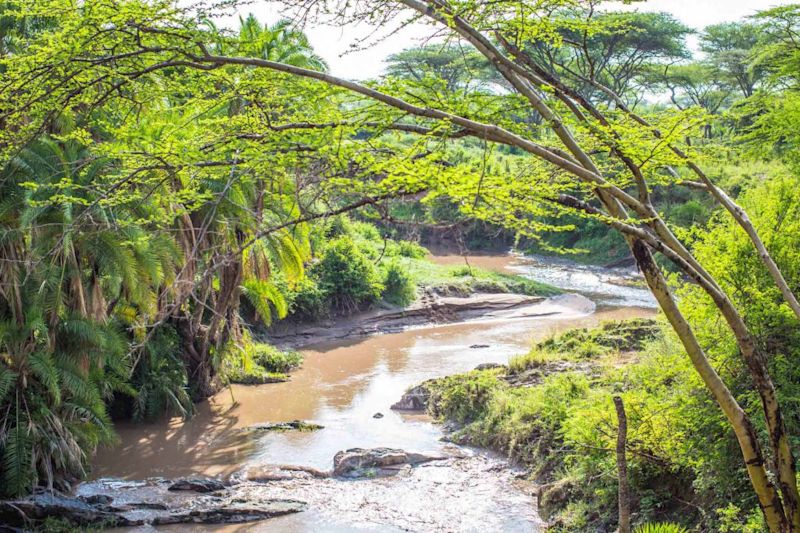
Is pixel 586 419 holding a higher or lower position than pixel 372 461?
higher

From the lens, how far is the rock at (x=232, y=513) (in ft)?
36.8

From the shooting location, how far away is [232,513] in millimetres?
Answer: 11375

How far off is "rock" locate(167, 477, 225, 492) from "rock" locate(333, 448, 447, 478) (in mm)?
1860

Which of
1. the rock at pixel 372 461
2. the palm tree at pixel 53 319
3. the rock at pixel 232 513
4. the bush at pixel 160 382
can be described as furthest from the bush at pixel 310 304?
the rock at pixel 232 513

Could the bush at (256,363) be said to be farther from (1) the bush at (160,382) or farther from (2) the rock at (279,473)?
(2) the rock at (279,473)

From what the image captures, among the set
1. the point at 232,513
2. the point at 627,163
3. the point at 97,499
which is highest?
the point at 627,163

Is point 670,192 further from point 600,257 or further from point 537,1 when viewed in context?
point 537,1

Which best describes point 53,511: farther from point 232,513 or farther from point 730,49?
point 730,49

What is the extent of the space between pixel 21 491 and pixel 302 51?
11.1m

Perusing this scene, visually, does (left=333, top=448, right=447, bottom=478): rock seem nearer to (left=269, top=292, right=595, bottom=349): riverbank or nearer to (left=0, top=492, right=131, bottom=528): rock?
(left=0, top=492, right=131, bottom=528): rock

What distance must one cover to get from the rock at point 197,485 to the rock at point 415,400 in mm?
4985

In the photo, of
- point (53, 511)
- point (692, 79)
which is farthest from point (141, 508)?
point (692, 79)

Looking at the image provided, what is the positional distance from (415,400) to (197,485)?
5.56 metres

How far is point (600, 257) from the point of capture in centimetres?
3644
